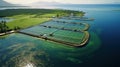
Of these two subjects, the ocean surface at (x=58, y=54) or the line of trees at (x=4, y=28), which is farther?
the line of trees at (x=4, y=28)

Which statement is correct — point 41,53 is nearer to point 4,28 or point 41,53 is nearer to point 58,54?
point 58,54

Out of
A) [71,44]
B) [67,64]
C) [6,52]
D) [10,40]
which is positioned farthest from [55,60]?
[10,40]

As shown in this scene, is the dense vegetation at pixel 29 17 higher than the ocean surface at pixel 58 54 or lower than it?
higher

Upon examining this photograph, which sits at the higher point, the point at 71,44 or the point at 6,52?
the point at 71,44

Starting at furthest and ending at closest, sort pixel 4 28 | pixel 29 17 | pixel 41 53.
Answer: pixel 29 17 < pixel 4 28 < pixel 41 53

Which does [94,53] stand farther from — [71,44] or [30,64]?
[30,64]

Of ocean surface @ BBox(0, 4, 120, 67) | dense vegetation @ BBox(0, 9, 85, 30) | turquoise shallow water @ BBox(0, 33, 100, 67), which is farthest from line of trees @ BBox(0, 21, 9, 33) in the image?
ocean surface @ BBox(0, 4, 120, 67)

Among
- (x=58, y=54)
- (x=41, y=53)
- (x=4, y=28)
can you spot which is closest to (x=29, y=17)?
(x=4, y=28)

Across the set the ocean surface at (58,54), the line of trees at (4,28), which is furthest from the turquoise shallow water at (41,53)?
the line of trees at (4,28)

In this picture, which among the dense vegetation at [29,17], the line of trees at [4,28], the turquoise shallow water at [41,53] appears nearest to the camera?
the turquoise shallow water at [41,53]

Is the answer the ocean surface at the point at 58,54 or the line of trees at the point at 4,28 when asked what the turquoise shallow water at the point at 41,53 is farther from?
the line of trees at the point at 4,28

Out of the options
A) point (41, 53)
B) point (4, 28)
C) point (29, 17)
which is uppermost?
point (29, 17)
